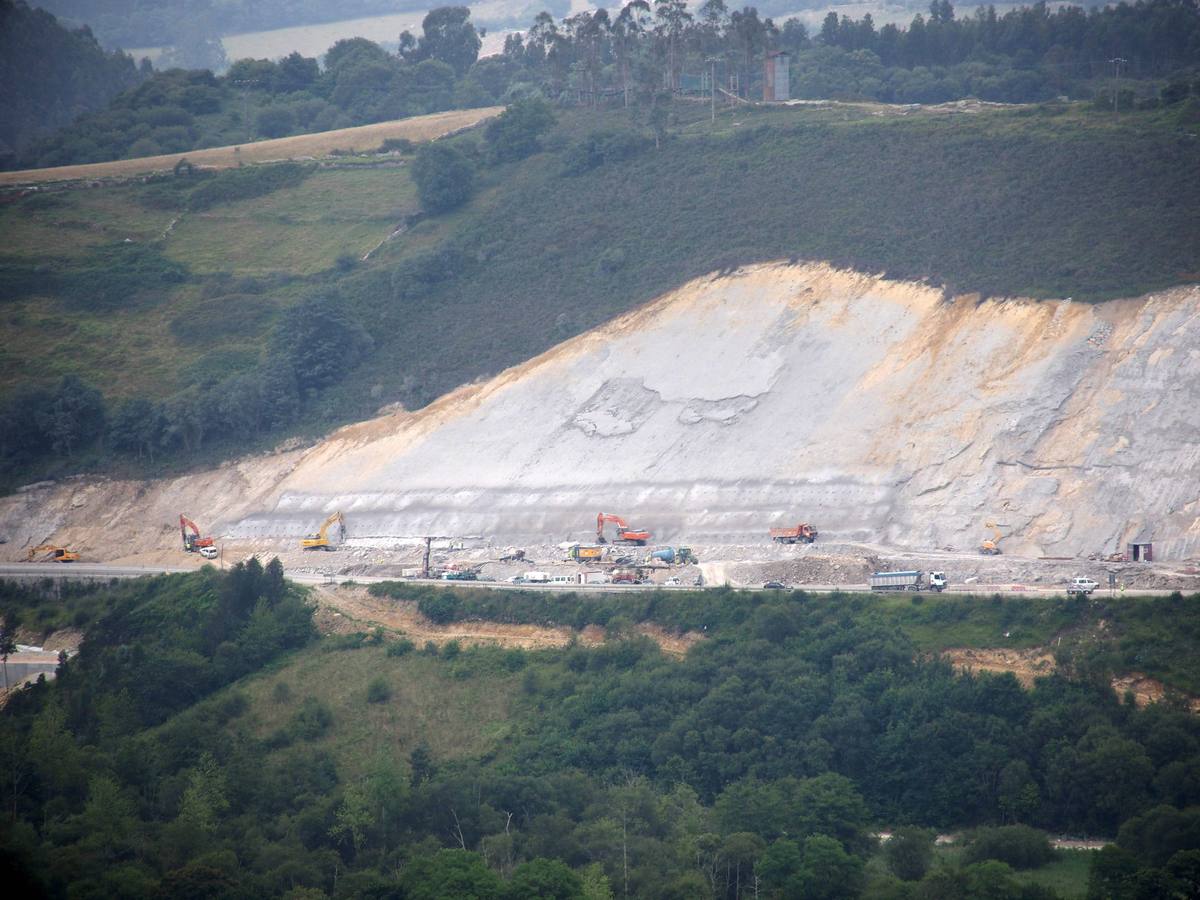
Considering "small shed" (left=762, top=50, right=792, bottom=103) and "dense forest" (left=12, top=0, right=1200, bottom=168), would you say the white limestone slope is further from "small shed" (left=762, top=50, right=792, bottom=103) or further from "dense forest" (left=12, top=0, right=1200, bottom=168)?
"dense forest" (left=12, top=0, right=1200, bottom=168)

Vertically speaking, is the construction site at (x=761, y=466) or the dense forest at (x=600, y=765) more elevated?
the construction site at (x=761, y=466)

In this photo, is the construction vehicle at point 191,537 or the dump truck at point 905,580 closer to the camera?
the dump truck at point 905,580

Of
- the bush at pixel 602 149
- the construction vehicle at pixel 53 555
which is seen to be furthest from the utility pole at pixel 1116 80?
the construction vehicle at pixel 53 555

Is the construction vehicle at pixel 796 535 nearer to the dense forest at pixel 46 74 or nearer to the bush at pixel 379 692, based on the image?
the bush at pixel 379 692

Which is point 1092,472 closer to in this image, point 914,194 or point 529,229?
point 914,194

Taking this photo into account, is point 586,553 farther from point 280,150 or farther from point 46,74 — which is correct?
point 46,74

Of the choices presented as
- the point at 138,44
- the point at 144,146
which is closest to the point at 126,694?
the point at 144,146
